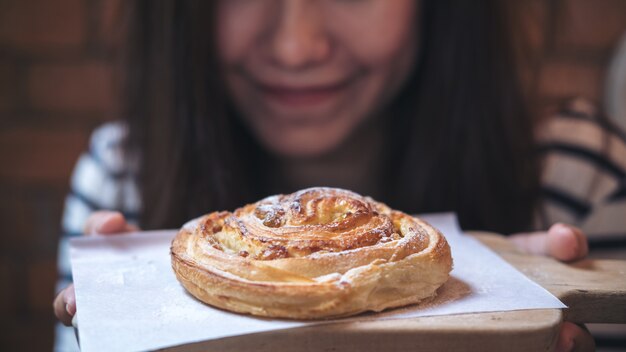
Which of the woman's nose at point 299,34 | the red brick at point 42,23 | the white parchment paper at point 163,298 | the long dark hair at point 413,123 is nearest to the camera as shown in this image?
the white parchment paper at point 163,298

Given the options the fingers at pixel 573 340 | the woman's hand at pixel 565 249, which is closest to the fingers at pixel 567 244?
the woman's hand at pixel 565 249

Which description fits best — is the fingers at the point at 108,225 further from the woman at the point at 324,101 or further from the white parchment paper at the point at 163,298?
the woman at the point at 324,101

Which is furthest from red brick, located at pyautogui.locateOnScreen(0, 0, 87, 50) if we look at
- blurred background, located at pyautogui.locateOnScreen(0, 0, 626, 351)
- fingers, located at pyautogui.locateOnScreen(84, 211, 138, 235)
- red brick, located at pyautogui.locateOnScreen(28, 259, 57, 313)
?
fingers, located at pyautogui.locateOnScreen(84, 211, 138, 235)

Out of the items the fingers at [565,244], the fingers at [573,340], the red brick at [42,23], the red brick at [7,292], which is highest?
the red brick at [42,23]

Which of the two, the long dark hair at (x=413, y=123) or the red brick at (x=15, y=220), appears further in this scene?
the red brick at (x=15, y=220)

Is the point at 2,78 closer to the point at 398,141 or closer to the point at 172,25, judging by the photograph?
the point at 172,25

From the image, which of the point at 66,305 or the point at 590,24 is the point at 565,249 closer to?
the point at 66,305

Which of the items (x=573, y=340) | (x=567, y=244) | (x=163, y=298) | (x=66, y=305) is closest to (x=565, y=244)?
(x=567, y=244)

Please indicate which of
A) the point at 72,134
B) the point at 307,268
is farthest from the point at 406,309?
the point at 72,134
